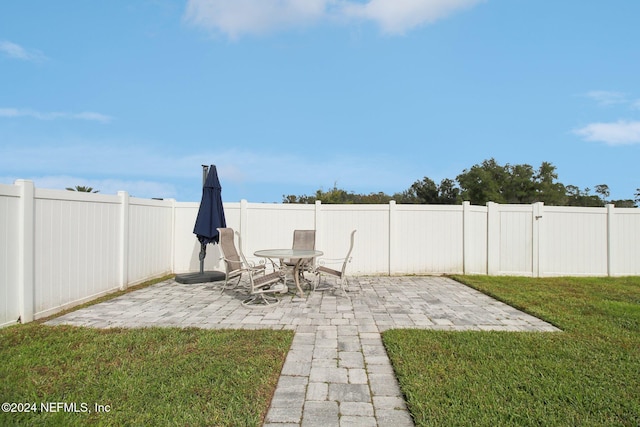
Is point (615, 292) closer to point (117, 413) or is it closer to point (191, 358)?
point (191, 358)

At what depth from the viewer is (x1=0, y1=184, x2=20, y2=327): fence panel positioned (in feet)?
13.4

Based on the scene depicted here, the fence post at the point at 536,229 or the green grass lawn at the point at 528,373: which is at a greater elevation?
the fence post at the point at 536,229

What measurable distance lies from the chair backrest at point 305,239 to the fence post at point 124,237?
142 inches

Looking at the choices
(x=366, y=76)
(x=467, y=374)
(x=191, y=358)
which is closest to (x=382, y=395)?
(x=467, y=374)

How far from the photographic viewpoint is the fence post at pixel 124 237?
6.42 m

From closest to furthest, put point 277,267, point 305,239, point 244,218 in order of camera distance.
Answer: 1. point 277,267
2. point 305,239
3. point 244,218

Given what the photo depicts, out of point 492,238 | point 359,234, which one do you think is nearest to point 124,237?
point 359,234

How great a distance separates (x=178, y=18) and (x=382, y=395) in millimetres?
8176

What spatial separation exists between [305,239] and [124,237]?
3884mm

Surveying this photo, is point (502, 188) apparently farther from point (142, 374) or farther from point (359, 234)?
point (142, 374)

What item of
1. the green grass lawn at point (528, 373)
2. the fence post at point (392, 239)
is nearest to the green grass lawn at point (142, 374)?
the green grass lawn at point (528, 373)

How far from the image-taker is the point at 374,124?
10.7 meters

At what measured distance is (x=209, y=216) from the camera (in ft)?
24.0

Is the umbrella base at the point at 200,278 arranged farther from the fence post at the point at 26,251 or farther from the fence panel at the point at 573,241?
the fence panel at the point at 573,241
